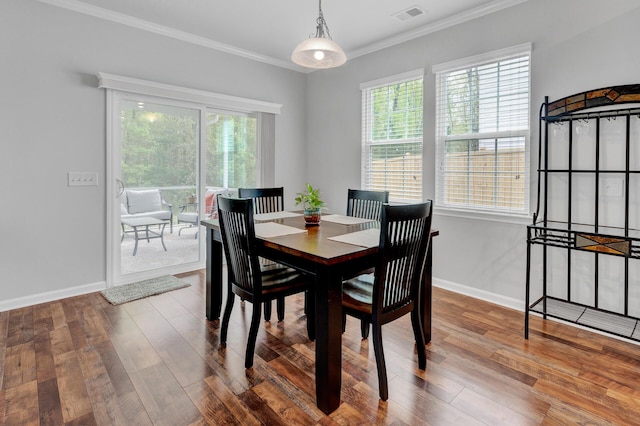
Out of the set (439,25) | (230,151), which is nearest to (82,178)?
(230,151)

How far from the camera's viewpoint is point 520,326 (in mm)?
2799

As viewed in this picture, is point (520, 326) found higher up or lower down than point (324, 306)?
lower down

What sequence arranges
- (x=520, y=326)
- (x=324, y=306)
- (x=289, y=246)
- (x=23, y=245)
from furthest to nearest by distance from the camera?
(x=23, y=245), (x=520, y=326), (x=289, y=246), (x=324, y=306)

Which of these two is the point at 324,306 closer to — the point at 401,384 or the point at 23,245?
the point at 401,384

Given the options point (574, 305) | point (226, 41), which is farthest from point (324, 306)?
point (226, 41)

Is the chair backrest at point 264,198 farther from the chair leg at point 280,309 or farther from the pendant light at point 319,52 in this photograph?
the pendant light at point 319,52

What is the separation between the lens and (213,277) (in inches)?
112

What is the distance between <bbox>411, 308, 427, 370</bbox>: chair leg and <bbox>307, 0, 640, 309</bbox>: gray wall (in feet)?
4.80

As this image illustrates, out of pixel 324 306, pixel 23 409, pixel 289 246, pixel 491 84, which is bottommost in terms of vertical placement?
pixel 23 409

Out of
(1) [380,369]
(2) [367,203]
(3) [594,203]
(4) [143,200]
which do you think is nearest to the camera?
(1) [380,369]

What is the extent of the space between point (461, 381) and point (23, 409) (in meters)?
2.30

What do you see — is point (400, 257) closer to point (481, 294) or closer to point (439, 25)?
point (481, 294)

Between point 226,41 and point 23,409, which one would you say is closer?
point 23,409

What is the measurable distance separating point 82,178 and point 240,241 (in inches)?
86.1
